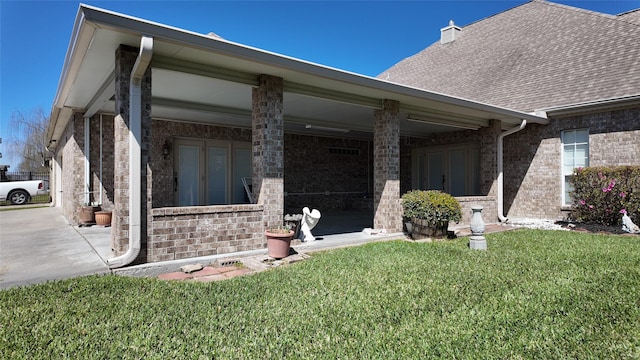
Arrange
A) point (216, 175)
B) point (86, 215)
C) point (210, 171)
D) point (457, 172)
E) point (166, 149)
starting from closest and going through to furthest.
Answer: point (86, 215) → point (166, 149) → point (210, 171) → point (216, 175) → point (457, 172)

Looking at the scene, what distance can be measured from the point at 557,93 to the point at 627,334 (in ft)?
28.6

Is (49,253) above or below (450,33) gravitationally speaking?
below

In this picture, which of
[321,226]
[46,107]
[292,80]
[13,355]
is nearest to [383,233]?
[321,226]

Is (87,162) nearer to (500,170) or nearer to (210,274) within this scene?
(210,274)

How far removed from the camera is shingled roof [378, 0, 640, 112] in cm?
914

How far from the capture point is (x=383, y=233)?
746cm

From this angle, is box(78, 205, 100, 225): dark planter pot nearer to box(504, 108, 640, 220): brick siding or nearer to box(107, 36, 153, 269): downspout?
box(107, 36, 153, 269): downspout

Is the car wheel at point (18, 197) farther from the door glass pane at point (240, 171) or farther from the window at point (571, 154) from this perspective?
the window at point (571, 154)

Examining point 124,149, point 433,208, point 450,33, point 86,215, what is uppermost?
point 450,33

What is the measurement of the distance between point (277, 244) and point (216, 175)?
5664 mm

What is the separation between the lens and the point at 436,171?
42.9 ft

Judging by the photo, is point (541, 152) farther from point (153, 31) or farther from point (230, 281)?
point (153, 31)

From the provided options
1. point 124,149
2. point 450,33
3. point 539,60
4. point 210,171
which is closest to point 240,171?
point 210,171

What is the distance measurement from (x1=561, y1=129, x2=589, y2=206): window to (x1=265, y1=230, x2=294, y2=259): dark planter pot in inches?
310
